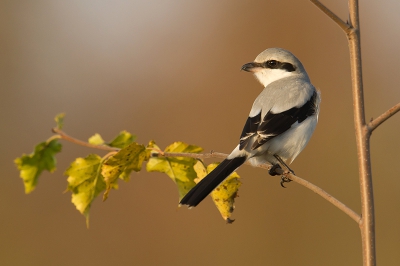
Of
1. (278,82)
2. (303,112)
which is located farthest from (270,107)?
(278,82)

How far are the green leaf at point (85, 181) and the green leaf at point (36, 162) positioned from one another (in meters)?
0.18

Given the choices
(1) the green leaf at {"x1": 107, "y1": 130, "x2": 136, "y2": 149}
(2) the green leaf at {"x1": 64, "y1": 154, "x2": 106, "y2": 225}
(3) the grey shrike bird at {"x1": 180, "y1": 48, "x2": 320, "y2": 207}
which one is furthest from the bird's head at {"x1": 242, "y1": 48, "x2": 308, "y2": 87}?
(2) the green leaf at {"x1": 64, "y1": 154, "x2": 106, "y2": 225}

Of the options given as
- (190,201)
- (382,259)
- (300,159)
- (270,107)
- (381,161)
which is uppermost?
(270,107)

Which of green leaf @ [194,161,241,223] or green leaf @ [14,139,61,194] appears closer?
green leaf @ [194,161,241,223]

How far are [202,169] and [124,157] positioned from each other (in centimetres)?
38

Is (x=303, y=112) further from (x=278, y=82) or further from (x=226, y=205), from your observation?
(x=226, y=205)

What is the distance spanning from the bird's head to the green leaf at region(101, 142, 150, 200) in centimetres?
165

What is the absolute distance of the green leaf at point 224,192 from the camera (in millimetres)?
2137

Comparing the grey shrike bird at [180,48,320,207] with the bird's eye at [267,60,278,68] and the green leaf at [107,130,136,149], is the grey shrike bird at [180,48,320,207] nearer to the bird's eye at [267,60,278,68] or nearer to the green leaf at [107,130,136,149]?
the bird's eye at [267,60,278,68]

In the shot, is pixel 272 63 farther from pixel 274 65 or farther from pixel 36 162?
pixel 36 162

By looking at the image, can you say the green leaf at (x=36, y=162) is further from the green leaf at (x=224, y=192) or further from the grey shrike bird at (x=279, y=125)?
the grey shrike bird at (x=279, y=125)

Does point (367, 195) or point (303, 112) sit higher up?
point (303, 112)

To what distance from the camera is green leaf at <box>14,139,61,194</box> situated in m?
2.26

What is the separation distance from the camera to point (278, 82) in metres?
3.34
